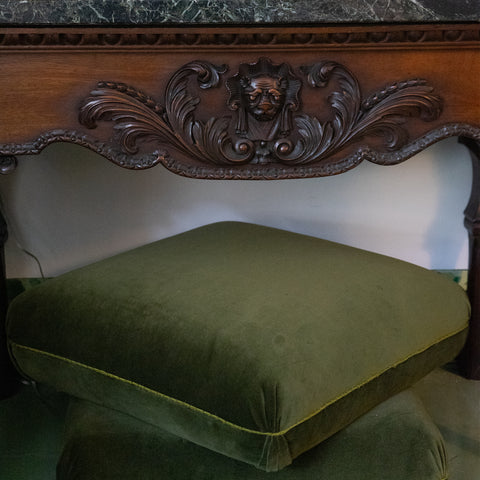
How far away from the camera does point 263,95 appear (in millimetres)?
882

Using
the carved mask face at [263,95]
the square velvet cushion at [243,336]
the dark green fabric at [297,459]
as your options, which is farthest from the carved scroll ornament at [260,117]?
the dark green fabric at [297,459]

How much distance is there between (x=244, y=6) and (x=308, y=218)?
1.96 ft

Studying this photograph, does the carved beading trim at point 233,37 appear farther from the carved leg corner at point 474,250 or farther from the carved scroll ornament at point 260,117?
the carved leg corner at point 474,250

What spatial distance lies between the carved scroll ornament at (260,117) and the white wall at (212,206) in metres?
0.45

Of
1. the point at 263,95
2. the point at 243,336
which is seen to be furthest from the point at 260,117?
the point at 243,336

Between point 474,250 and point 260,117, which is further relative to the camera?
point 474,250

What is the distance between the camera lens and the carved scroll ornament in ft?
2.90

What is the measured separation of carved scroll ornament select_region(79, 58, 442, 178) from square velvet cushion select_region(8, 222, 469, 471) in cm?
15

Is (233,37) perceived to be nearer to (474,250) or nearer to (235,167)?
(235,167)

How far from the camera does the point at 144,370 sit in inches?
35.8

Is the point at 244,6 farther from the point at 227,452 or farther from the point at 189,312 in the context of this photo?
the point at 227,452

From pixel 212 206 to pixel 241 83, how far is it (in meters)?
0.51

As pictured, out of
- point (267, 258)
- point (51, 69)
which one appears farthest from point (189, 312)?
point (51, 69)

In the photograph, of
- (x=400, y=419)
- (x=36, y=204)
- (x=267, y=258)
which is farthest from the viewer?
(x=36, y=204)
